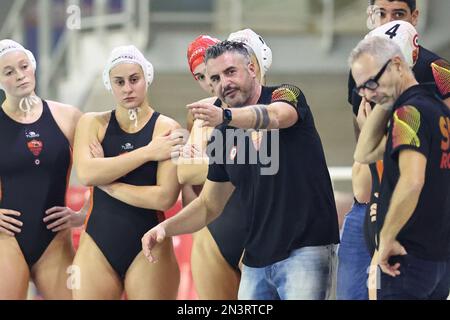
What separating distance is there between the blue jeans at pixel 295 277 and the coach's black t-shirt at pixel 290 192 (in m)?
0.03

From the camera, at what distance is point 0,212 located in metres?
4.54

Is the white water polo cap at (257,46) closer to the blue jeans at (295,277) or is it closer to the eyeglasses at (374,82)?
the eyeglasses at (374,82)

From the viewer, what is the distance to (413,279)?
362 centimetres

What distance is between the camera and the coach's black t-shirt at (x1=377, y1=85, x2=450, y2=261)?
3520 mm

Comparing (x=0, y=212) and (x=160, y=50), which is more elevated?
(x=160, y=50)

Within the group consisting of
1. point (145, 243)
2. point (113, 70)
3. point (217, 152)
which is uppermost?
point (113, 70)

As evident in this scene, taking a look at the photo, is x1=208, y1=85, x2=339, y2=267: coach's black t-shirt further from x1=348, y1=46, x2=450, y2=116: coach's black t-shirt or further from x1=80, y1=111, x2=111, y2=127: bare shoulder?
x1=80, y1=111, x2=111, y2=127: bare shoulder

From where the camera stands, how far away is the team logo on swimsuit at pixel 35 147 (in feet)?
14.7

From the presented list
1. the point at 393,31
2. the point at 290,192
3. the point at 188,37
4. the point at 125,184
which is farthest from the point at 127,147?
the point at 188,37

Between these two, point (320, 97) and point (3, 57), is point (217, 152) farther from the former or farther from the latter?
point (320, 97)

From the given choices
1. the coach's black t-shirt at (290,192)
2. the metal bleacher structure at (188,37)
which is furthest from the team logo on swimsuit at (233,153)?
the metal bleacher structure at (188,37)

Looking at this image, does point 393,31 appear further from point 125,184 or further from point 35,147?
point 35,147
